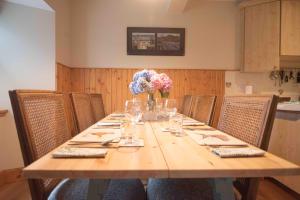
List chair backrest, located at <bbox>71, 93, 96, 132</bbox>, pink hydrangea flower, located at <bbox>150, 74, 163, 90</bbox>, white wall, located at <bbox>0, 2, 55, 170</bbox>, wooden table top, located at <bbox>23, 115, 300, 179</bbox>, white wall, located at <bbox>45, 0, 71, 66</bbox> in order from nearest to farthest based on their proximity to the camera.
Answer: wooden table top, located at <bbox>23, 115, 300, 179</bbox> → chair backrest, located at <bbox>71, 93, 96, 132</bbox> → pink hydrangea flower, located at <bbox>150, 74, 163, 90</bbox> → white wall, located at <bbox>0, 2, 55, 170</bbox> → white wall, located at <bbox>45, 0, 71, 66</bbox>

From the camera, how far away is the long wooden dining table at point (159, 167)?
735 millimetres

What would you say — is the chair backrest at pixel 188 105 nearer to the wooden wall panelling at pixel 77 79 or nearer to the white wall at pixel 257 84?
the white wall at pixel 257 84

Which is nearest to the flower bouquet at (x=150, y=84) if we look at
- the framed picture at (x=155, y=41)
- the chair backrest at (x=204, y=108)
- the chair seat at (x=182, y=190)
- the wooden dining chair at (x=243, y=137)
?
the chair backrest at (x=204, y=108)

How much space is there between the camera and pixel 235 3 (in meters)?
3.88

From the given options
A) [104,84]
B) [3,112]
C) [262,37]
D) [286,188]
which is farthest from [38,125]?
[262,37]

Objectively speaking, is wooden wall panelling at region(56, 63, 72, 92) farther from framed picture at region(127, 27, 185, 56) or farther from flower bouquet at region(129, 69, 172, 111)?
flower bouquet at region(129, 69, 172, 111)

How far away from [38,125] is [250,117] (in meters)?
1.02

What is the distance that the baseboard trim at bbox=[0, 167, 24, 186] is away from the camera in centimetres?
275

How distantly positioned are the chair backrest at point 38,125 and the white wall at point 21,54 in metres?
1.67

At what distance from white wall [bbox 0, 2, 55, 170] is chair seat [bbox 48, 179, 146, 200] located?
2.01 m

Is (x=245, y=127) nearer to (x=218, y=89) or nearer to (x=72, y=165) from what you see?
(x=72, y=165)

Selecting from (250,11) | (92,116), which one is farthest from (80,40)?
(250,11)

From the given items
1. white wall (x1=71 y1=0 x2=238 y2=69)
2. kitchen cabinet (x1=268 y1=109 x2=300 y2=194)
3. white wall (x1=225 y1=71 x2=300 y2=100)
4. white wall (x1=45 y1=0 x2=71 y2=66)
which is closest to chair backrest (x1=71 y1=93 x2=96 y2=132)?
white wall (x1=45 y1=0 x2=71 y2=66)

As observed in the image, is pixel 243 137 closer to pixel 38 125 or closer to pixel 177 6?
pixel 38 125
